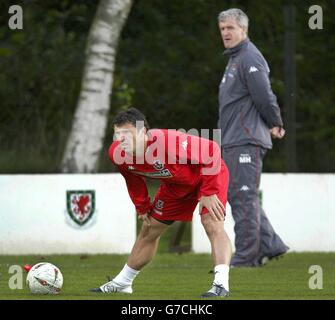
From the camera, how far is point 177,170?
9406 millimetres

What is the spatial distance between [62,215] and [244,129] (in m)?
2.91

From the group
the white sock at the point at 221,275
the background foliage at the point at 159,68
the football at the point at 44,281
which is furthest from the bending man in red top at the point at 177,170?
A: the background foliage at the point at 159,68

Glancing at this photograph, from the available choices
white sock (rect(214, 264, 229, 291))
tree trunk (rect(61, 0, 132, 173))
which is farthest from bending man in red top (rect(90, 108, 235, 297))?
tree trunk (rect(61, 0, 132, 173))

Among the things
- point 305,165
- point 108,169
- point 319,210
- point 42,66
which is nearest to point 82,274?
point 319,210

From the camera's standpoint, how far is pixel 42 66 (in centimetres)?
2108

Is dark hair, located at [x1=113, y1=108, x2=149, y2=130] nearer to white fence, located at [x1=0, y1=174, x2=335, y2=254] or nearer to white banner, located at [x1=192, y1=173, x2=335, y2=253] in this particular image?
white fence, located at [x1=0, y1=174, x2=335, y2=254]

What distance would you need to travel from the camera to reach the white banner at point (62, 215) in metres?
14.0

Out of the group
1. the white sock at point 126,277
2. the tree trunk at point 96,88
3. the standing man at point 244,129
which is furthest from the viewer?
the tree trunk at point 96,88

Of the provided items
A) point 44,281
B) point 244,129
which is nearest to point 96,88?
point 244,129

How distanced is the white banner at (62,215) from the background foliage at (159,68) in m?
3.79

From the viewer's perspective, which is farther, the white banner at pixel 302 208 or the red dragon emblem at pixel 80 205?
the white banner at pixel 302 208

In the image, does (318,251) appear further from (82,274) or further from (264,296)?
(264,296)

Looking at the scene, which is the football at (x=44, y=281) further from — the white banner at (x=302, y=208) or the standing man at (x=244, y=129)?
the white banner at (x=302, y=208)

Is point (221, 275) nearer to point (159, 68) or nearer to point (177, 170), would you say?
point (177, 170)
